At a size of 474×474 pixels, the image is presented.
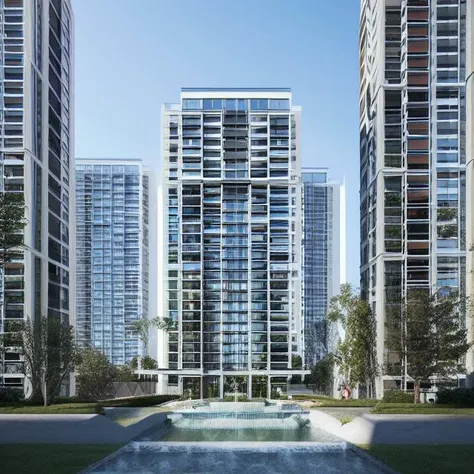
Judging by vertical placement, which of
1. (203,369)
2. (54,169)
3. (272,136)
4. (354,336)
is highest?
(272,136)

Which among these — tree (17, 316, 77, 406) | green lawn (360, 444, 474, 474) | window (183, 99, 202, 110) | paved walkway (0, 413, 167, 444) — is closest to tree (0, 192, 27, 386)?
paved walkway (0, 413, 167, 444)

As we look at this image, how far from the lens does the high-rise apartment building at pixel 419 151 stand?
5475 centimetres

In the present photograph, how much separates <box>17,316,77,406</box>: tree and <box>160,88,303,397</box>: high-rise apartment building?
40902mm

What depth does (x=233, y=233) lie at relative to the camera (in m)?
78.1

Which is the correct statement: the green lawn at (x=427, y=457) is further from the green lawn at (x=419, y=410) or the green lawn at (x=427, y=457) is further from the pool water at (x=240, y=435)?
the green lawn at (x=419, y=410)

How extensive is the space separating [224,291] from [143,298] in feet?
89.1

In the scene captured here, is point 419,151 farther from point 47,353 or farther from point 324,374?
point 47,353

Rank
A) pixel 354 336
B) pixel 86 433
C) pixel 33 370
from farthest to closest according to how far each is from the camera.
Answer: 1. pixel 354 336
2. pixel 33 370
3. pixel 86 433

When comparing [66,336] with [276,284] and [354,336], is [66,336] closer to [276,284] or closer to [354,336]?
[354,336]

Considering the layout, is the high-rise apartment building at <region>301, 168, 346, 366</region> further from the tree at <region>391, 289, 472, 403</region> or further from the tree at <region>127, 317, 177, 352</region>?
the tree at <region>391, 289, 472, 403</region>

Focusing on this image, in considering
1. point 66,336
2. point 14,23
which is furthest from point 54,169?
point 66,336

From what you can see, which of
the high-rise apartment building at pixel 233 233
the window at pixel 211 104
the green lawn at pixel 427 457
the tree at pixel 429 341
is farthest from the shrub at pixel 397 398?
the window at pixel 211 104

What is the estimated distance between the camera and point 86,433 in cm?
2317

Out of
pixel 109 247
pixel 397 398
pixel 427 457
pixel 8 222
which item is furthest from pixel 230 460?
pixel 109 247
